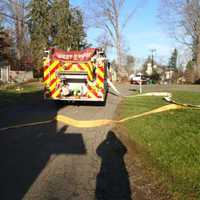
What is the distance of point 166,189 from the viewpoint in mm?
5176

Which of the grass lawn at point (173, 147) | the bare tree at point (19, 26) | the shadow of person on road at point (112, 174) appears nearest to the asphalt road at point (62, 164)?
the shadow of person on road at point (112, 174)

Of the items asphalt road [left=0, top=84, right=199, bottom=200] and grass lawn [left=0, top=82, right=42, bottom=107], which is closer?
asphalt road [left=0, top=84, right=199, bottom=200]

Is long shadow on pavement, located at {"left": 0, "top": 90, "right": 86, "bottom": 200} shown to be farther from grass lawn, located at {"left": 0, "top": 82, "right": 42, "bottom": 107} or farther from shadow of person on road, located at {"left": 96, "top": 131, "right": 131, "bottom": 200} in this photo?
grass lawn, located at {"left": 0, "top": 82, "right": 42, "bottom": 107}

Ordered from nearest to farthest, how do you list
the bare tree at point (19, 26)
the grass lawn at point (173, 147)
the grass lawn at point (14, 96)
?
the grass lawn at point (173, 147)
the grass lawn at point (14, 96)
the bare tree at point (19, 26)

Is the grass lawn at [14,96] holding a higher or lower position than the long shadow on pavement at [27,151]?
lower

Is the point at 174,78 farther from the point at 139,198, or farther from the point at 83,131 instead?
the point at 139,198

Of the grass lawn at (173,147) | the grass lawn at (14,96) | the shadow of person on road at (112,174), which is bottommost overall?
the grass lawn at (14,96)

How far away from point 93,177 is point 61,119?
21.3 ft

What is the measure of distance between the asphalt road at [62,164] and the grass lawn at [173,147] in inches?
24.1

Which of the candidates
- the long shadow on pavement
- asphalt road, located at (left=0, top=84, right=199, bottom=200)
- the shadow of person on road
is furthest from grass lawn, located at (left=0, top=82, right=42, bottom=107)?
the shadow of person on road

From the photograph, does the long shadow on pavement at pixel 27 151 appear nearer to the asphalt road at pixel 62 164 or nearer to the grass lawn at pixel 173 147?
the asphalt road at pixel 62 164

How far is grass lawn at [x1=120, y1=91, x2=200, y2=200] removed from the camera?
212 inches

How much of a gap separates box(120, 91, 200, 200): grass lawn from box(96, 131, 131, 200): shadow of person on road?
550 millimetres

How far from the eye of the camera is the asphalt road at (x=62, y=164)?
5027mm
